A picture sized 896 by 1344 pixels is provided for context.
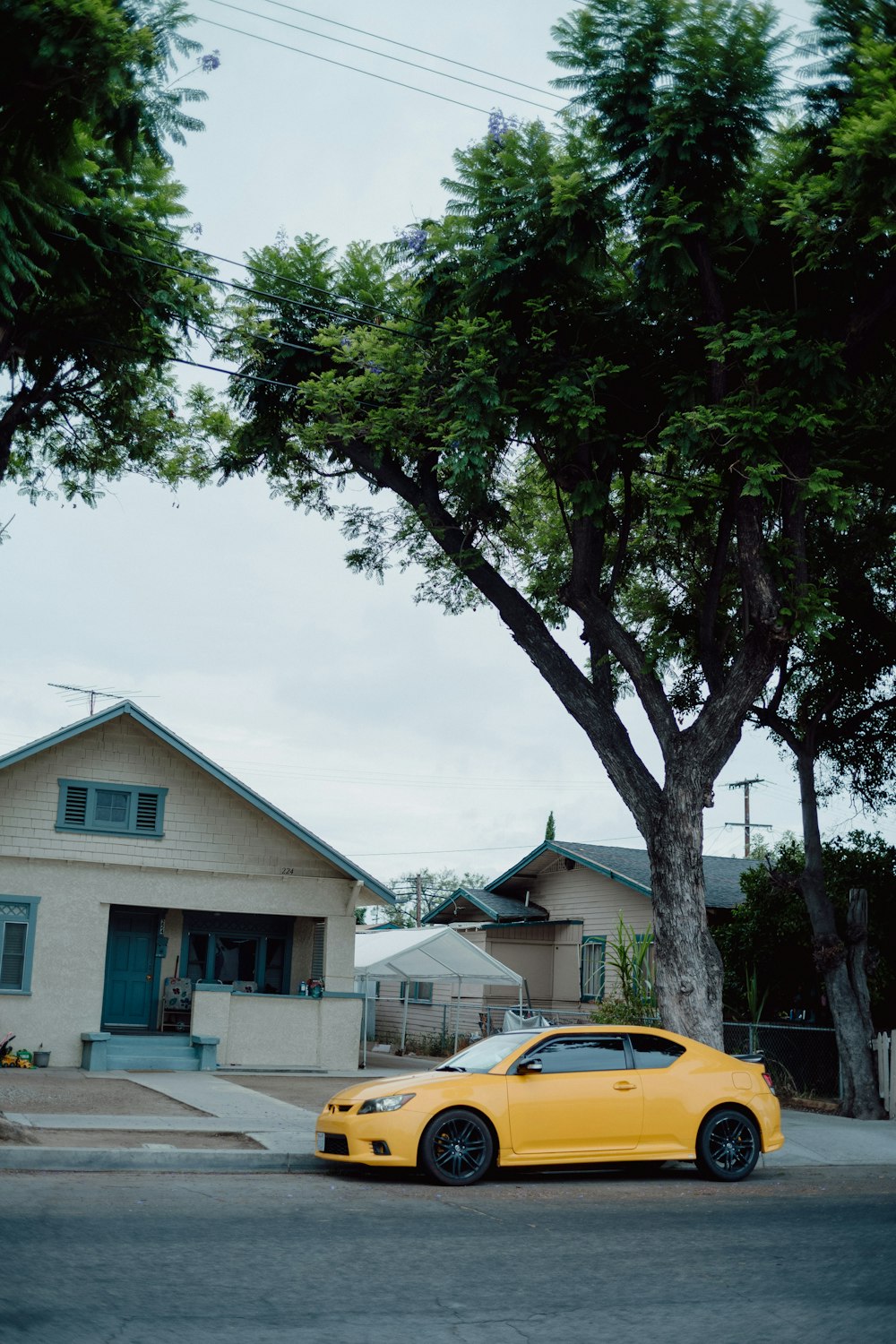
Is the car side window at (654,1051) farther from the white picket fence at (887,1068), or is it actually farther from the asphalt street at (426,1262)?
the white picket fence at (887,1068)

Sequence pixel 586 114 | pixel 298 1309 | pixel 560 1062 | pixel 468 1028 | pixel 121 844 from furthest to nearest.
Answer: pixel 468 1028 → pixel 121 844 → pixel 586 114 → pixel 560 1062 → pixel 298 1309

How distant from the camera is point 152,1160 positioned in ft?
39.0

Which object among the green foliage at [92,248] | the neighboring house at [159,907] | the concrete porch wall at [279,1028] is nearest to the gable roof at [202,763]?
the neighboring house at [159,907]

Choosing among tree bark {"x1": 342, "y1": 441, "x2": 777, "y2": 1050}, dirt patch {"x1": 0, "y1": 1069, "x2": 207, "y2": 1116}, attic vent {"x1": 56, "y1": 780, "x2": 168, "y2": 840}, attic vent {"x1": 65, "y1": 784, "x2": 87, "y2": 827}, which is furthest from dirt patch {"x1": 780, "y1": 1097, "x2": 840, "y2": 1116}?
attic vent {"x1": 65, "y1": 784, "x2": 87, "y2": 827}

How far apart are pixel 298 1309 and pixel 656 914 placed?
32.3 feet

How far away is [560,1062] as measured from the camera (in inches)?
473

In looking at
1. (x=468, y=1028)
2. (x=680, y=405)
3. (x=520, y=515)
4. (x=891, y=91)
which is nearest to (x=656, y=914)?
(x=680, y=405)

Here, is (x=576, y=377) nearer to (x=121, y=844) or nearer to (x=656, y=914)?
(x=656, y=914)

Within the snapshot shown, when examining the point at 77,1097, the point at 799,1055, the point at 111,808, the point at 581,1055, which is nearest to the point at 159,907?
the point at 111,808

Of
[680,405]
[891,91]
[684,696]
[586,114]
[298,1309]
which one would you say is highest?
[586,114]

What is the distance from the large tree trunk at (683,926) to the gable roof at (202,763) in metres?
9.27

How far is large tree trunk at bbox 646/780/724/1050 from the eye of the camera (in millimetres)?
15430

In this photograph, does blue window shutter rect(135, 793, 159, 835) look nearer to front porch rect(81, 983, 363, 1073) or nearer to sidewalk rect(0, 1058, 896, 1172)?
front porch rect(81, 983, 363, 1073)

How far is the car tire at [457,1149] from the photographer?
11.3 meters
